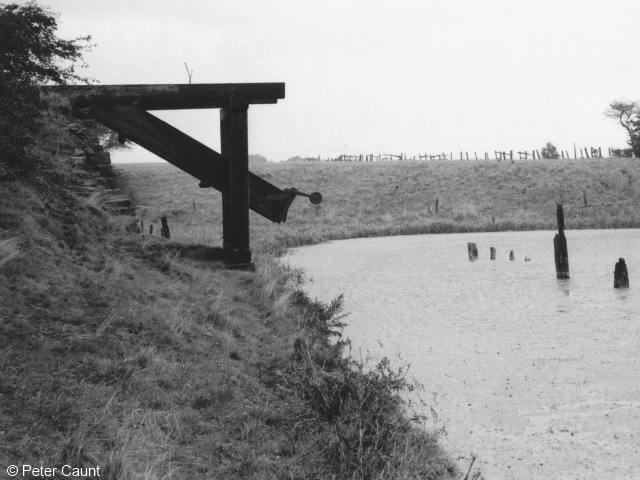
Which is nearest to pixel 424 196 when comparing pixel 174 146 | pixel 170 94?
pixel 174 146

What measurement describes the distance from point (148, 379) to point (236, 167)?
16.1 feet

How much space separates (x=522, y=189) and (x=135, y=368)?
53880 millimetres

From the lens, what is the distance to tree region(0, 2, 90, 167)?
6715 mm

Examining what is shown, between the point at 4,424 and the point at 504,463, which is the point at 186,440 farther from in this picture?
the point at 504,463

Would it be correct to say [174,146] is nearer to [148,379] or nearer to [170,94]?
[170,94]

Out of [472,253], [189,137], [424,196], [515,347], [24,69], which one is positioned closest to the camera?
[24,69]

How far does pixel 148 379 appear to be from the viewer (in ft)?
15.9

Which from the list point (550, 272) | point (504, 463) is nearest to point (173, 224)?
point (550, 272)

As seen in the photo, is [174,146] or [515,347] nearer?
[174,146]

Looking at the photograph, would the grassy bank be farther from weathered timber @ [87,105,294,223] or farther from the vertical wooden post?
the vertical wooden post

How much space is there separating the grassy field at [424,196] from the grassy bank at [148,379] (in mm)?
29256

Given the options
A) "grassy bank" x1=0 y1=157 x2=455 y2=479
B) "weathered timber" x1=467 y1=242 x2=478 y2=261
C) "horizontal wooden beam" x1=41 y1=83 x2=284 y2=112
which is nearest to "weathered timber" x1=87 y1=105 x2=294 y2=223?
"horizontal wooden beam" x1=41 y1=83 x2=284 y2=112

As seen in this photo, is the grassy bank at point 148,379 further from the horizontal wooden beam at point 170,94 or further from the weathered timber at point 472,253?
the weathered timber at point 472,253

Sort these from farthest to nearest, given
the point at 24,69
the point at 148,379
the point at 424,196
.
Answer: the point at 424,196 < the point at 24,69 < the point at 148,379
